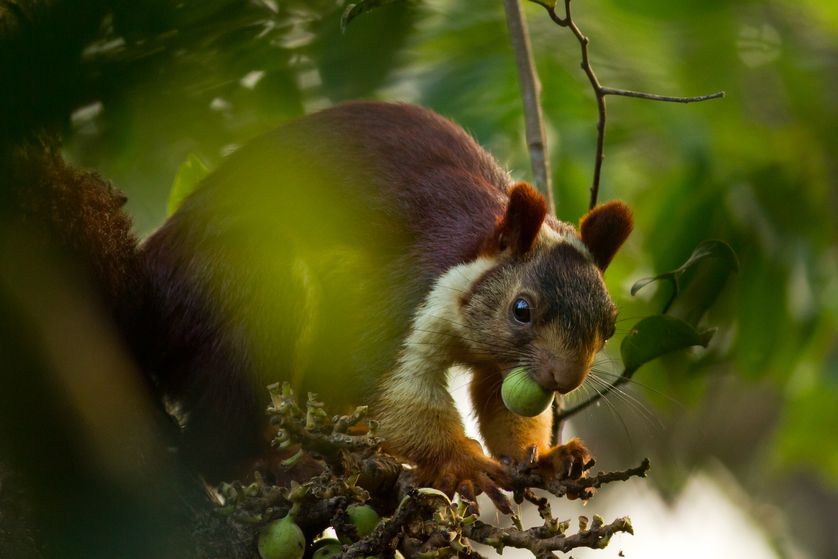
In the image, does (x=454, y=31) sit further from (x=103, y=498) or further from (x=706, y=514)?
(x=706, y=514)

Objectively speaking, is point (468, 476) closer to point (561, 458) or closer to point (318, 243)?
point (561, 458)

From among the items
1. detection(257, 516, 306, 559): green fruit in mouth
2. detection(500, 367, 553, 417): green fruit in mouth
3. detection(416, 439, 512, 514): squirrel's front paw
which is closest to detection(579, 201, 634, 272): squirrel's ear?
detection(500, 367, 553, 417): green fruit in mouth

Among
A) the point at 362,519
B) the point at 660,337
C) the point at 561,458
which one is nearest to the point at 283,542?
the point at 362,519

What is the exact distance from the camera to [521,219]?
3064 mm

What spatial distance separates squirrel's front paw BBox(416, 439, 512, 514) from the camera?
2682 mm

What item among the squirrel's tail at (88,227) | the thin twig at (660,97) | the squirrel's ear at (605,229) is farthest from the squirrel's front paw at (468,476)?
the thin twig at (660,97)

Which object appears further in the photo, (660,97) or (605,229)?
(605,229)

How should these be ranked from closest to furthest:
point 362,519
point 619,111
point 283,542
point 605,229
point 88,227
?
point 283,542 < point 362,519 < point 88,227 < point 605,229 < point 619,111

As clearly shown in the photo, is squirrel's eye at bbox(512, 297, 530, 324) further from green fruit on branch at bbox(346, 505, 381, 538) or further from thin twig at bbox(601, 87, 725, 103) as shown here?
green fruit on branch at bbox(346, 505, 381, 538)

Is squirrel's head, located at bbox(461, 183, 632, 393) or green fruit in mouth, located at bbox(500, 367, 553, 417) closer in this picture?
green fruit in mouth, located at bbox(500, 367, 553, 417)

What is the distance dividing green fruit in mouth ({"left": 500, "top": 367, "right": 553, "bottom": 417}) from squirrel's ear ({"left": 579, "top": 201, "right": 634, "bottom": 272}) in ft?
1.91

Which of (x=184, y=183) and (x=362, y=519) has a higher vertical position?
(x=184, y=183)

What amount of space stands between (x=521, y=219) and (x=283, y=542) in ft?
4.41

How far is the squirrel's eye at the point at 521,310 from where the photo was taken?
304 cm
